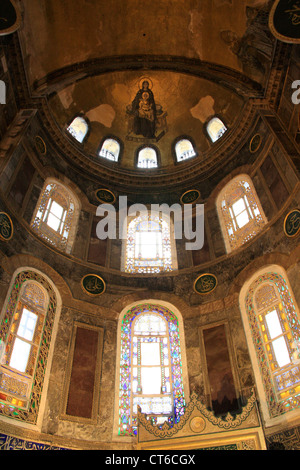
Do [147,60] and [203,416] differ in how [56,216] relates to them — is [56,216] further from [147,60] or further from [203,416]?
[147,60]

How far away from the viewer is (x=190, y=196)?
502 inches

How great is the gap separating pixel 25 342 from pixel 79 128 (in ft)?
28.7

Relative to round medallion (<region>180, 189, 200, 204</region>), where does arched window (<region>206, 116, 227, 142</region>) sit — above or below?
above

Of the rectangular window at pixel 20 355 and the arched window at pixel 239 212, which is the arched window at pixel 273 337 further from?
the rectangular window at pixel 20 355

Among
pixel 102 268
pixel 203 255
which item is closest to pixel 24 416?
pixel 102 268

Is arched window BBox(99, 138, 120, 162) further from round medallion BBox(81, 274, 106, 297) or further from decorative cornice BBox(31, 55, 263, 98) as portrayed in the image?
round medallion BBox(81, 274, 106, 297)

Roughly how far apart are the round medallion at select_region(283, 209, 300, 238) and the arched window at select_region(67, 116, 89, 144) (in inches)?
322

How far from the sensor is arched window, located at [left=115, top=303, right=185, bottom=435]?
8.14m

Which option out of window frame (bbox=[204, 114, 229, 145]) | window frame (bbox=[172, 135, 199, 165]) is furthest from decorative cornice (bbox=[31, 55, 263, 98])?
window frame (bbox=[172, 135, 199, 165])

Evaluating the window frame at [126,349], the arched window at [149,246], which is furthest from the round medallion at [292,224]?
the arched window at [149,246]

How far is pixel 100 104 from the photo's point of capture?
14.5 m

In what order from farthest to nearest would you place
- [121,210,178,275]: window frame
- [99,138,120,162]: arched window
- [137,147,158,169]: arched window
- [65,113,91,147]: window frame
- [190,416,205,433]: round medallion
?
[137,147,158,169]: arched window
[99,138,120,162]: arched window
[65,113,91,147]: window frame
[121,210,178,275]: window frame
[190,416,205,433]: round medallion

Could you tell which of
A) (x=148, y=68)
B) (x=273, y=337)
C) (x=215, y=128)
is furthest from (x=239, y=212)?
(x=148, y=68)

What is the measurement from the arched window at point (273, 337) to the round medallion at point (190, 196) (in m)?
4.18
